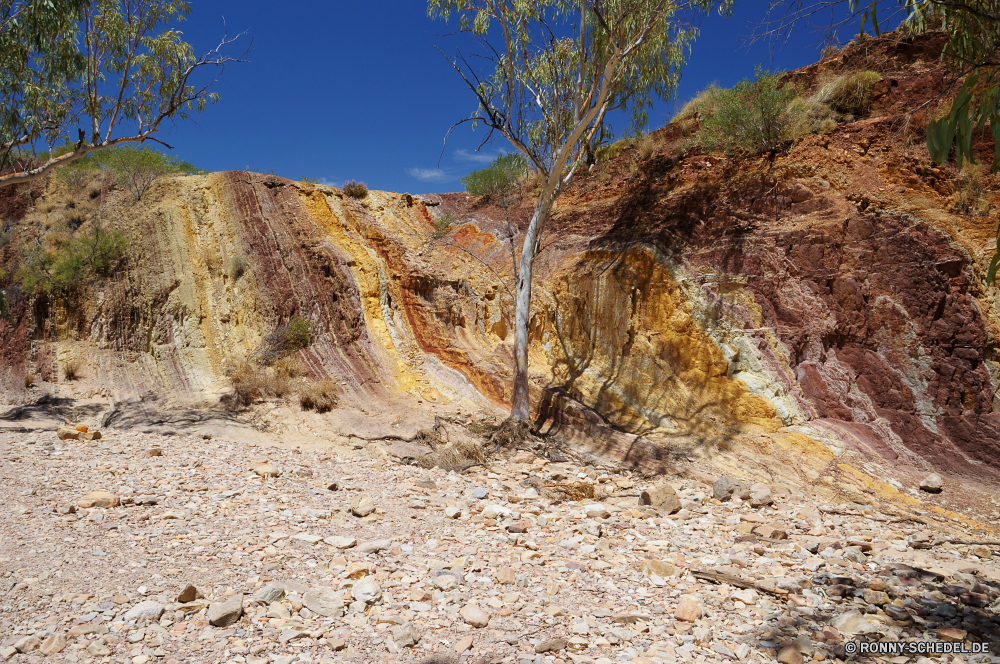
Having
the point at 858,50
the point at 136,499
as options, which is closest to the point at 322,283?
the point at 136,499

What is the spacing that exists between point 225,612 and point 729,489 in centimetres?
570

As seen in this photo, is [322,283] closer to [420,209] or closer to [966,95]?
[420,209]

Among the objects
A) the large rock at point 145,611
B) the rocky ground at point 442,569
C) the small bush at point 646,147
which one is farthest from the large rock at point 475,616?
the small bush at point 646,147

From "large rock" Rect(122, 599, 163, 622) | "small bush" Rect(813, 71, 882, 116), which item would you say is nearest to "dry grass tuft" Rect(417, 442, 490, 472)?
"large rock" Rect(122, 599, 163, 622)

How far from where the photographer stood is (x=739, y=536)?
5754 millimetres

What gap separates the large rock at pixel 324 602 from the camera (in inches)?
156

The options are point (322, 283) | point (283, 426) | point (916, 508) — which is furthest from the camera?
point (322, 283)

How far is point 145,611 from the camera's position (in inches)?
148

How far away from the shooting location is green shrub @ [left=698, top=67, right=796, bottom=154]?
1107 cm

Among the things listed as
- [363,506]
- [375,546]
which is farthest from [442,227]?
[375,546]

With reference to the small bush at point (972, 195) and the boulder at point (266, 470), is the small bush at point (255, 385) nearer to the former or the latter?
the boulder at point (266, 470)

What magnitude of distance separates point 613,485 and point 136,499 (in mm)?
5470

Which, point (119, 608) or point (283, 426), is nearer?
point (119, 608)

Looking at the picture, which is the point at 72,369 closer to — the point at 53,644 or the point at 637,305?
the point at 53,644
